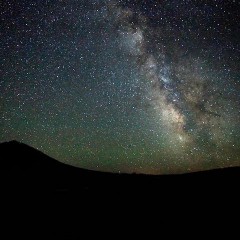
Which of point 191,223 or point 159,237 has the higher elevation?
point 191,223

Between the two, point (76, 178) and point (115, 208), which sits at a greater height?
point (76, 178)

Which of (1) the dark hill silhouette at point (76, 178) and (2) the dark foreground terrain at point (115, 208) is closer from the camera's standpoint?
(2) the dark foreground terrain at point (115, 208)

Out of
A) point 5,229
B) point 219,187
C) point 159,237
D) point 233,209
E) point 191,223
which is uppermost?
point 219,187

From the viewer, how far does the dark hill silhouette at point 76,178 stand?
26.9ft

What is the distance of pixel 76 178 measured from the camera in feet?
46.7

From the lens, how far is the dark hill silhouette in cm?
821

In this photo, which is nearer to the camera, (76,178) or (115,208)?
(115,208)

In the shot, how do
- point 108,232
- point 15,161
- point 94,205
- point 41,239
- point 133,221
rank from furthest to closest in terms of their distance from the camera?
point 15,161 < point 94,205 < point 133,221 < point 108,232 < point 41,239

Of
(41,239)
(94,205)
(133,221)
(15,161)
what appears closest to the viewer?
(41,239)

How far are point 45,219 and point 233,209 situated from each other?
15.8 ft

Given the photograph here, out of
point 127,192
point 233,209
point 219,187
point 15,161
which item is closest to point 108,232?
point 127,192

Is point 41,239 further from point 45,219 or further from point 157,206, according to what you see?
point 157,206

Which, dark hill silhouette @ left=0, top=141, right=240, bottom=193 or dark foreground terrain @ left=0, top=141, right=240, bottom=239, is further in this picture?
dark hill silhouette @ left=0, top=141, right=240, bottom=193

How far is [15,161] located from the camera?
16625 mm
